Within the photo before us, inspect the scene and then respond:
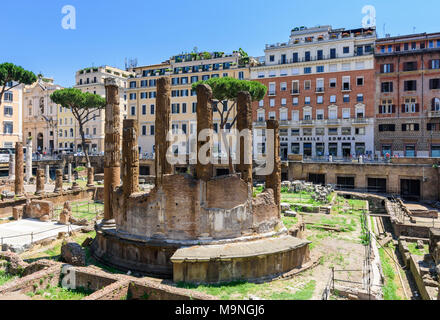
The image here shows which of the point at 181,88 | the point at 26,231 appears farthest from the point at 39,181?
the point at 181,88

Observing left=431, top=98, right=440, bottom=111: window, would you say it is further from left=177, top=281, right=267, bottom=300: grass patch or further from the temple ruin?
left=177, top=281, right=267, bottom=300: grass patch

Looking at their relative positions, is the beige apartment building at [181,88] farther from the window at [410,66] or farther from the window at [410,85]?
the window at [410,85]

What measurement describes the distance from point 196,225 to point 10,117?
1954 inches

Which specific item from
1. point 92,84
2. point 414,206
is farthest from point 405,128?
point 92,84

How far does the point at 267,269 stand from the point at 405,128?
36.2 m

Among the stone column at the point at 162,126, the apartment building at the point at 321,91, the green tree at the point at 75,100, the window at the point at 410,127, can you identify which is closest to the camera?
the stone column at the point at 162,126

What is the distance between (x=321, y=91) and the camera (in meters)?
44.1

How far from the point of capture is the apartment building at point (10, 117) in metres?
49.6

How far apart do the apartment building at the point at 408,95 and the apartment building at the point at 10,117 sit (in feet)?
167

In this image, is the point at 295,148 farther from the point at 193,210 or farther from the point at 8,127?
the point at 8,127

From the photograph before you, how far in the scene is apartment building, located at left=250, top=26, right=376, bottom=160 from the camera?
138ft

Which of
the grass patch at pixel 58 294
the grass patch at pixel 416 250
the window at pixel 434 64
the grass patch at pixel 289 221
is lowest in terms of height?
the grass patch at pixel 416 250

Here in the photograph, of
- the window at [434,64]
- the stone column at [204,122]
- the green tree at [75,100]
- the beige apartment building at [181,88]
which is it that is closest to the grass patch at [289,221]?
the stone column at [204,122]
